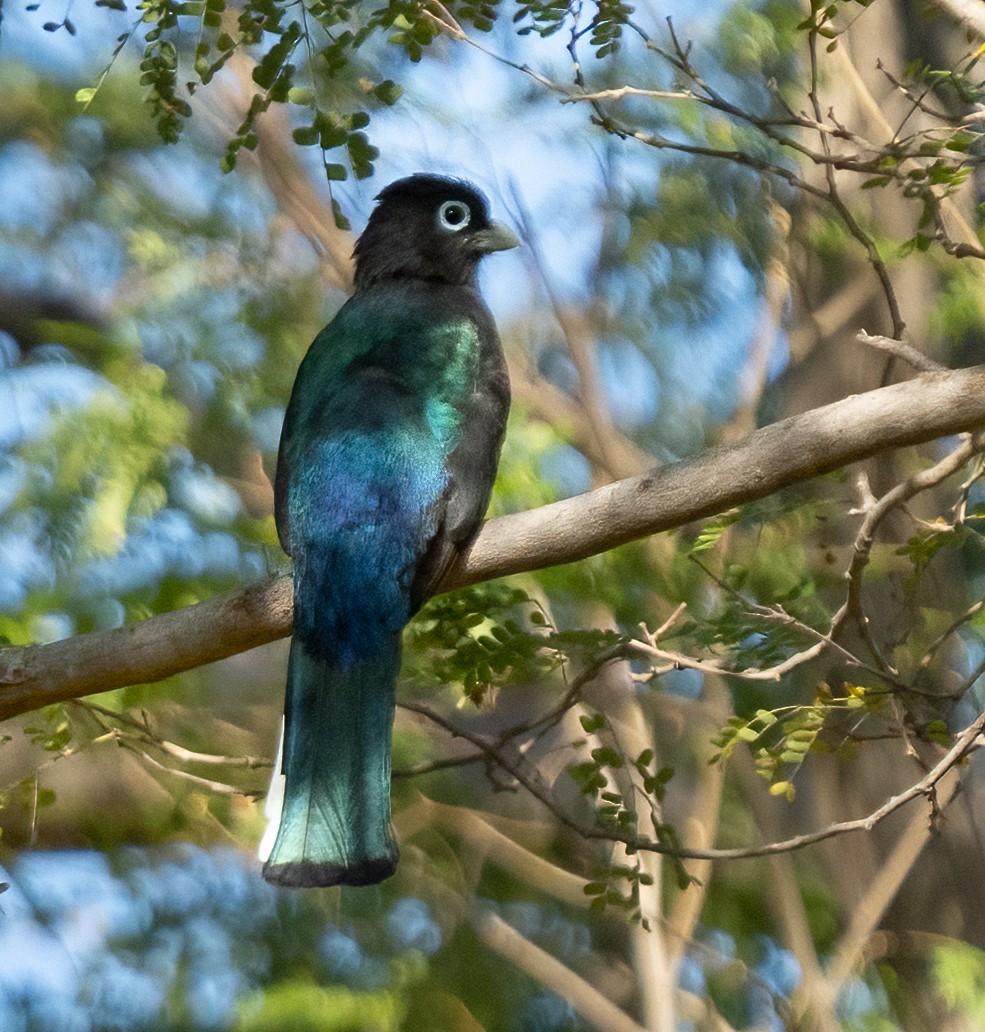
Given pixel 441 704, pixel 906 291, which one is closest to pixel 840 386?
pixel 906 291

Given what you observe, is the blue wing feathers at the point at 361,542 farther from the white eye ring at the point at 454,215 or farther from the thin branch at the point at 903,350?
the thin branch at the point at 903,350

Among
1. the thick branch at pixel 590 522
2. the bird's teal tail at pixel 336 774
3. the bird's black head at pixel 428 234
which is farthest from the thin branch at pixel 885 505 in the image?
the bird's black head at pixel 428 234

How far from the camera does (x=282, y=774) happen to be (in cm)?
336

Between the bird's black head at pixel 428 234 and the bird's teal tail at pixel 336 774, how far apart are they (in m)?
1.35

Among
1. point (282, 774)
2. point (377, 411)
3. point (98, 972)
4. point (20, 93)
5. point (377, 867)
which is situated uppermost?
point (20, 93)

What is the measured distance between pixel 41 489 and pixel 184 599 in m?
1.02

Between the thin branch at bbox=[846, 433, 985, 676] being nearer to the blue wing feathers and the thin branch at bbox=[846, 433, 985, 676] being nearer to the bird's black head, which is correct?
the blue wing feathers

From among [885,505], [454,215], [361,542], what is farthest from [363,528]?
[454,215]

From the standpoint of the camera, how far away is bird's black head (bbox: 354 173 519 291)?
425 cm

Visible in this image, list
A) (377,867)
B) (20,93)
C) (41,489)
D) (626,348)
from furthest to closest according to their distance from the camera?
(20,93), (626,348), (41,489), (377,867)

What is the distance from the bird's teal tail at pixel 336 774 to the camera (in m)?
→ 3.18

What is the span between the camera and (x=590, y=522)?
9.74 ft

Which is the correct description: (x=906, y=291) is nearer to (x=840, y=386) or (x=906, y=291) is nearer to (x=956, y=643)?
(x=840, y=386)

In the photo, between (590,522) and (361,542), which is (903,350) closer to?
(590,522)
